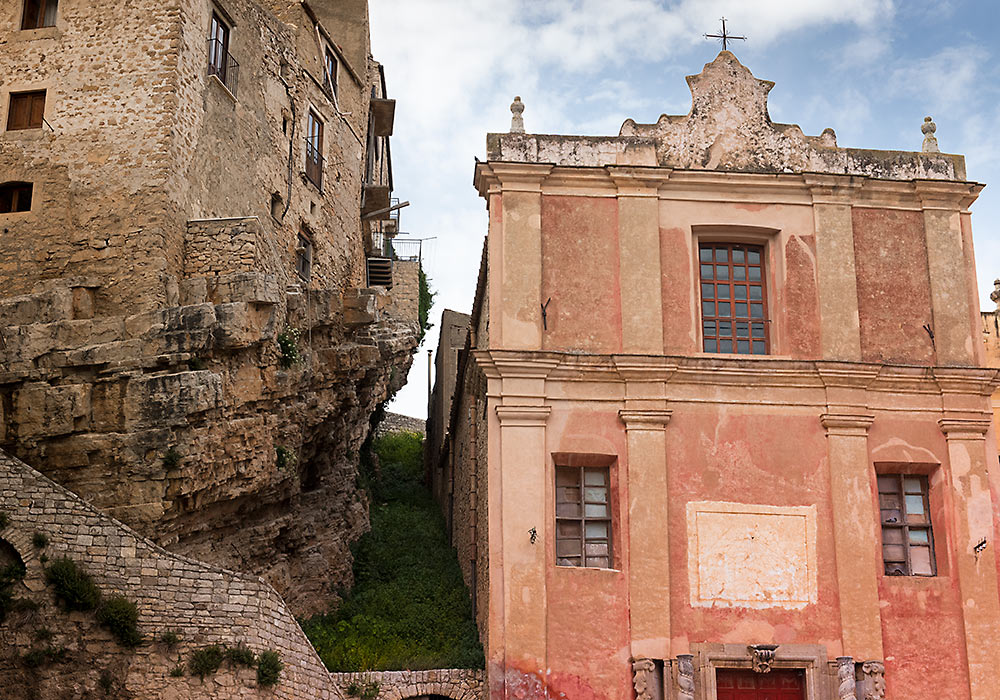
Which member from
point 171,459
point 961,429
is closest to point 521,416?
point 171,459

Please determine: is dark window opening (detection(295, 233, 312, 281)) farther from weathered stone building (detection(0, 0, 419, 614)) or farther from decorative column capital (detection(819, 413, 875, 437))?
decorative column capital (detection(819, 413, 875, 437))

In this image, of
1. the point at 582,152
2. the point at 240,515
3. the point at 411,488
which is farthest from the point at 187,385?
the point at 411,488

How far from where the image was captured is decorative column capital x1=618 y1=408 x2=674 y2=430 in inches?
677

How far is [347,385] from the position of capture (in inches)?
901

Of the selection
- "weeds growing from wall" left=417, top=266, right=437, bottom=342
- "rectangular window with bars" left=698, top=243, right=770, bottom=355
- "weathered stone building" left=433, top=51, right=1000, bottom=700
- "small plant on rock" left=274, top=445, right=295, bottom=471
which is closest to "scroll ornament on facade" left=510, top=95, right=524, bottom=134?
"weathered stone building" left=433, top=51, right=1000, bottom=700

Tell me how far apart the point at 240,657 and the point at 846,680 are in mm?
8749

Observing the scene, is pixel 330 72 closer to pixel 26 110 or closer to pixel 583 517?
pixel 26 110

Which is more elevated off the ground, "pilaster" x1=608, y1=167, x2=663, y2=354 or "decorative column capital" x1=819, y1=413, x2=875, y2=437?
"pilaster" x1=608, y1=167, x2=663, y2=354

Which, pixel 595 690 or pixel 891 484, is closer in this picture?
pixel 595 690

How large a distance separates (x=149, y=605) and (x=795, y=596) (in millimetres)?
9506

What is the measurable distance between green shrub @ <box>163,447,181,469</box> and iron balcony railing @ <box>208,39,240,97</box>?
8.31 meters

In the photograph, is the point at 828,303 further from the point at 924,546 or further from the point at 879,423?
the point at 924,546

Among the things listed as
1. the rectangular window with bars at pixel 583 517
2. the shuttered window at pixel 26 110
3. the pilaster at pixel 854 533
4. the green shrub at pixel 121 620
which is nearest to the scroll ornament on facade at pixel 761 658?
the pilaster at pixel 854 533

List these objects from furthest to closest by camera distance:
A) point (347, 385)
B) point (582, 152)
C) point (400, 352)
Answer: point (400, 352), point (347, 385), point (582, 152)
